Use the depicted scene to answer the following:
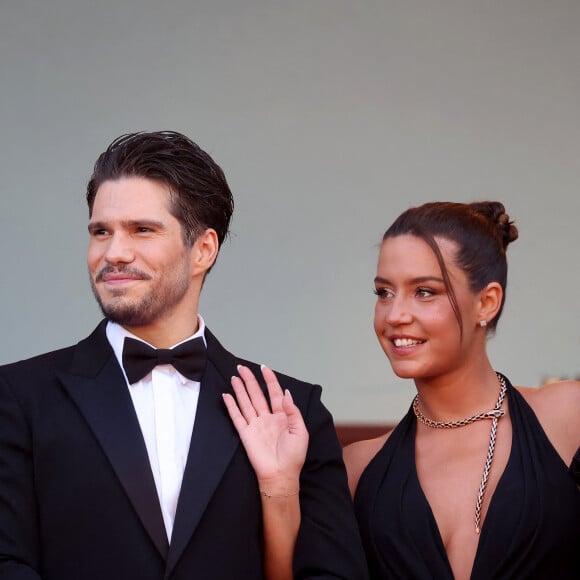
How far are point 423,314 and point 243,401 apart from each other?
58 centimetres

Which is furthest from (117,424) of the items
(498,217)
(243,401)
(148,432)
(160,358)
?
(498,217)

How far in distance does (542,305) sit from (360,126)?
1084 millimetres

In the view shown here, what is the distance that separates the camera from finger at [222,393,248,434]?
2734mm

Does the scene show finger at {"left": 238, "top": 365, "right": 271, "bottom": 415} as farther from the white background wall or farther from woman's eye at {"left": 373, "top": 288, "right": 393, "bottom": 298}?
the white background wall

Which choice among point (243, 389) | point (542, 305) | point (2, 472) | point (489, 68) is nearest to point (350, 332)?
point (542, 305)

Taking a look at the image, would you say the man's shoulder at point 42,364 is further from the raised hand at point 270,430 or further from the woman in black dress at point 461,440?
the woman in black dress at point 461,440

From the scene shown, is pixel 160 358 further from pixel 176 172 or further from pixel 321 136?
pixel 321 136

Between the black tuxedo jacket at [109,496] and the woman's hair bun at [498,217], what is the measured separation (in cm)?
100

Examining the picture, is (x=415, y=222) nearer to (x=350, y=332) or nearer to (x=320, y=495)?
(x=320, y=495)

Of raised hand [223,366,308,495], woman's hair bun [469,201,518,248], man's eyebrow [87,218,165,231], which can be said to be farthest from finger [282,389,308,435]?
woman's hair bun [469,201,518,248]

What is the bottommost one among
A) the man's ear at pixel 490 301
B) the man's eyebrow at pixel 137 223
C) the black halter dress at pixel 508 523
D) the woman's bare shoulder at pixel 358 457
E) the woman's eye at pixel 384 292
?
the black halter dress at pixel 508 523

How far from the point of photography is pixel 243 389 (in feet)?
9.24

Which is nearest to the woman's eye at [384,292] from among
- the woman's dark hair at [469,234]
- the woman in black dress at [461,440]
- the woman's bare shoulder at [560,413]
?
the woman in black dress at [461,440]

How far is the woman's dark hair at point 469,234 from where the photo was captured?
3186 millimetres
